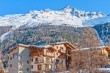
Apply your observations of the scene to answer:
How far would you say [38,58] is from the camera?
87.9 m

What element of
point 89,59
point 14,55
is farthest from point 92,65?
point 14,55

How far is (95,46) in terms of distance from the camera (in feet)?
149

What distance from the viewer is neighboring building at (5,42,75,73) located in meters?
86.6

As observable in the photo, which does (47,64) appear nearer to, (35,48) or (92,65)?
(35,48)

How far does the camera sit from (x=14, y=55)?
297ft

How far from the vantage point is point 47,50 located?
87938 mm

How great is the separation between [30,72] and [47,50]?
18.7ft

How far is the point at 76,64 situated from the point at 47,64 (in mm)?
41144

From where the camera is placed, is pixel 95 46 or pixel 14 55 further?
pixel 14 55

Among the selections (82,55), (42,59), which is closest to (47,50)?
(42,59)

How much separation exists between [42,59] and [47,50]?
7.45 ft

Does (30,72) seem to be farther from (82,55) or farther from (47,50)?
(82,55)

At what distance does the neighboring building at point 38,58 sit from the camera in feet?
284

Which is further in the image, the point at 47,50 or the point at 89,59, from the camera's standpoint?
the point at 47,50
